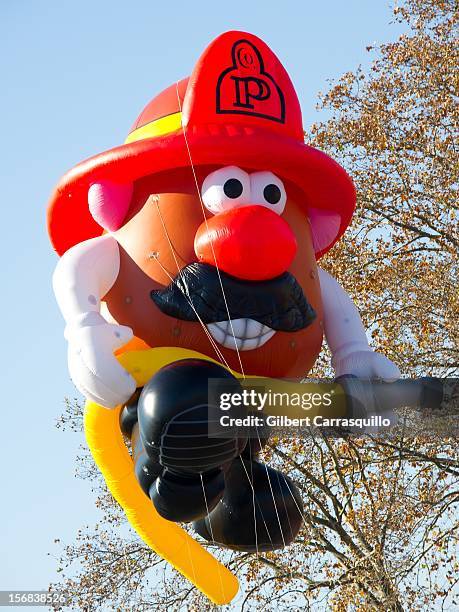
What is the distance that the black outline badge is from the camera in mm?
6129

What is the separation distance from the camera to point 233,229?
5754mm

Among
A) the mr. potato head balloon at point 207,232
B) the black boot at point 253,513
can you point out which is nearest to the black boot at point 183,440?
the mr. potato head balloon at point 207,232

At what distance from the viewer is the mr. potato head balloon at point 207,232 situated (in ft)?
18.9

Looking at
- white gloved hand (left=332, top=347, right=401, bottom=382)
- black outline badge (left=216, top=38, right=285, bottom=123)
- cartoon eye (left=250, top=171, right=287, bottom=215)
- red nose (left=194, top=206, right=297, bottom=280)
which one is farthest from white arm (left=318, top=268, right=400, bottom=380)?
black outline badge (left=216, top=38, right=285, bottom=123)

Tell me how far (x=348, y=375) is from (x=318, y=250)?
2.98 feet

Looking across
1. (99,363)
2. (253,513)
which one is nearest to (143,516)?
(253,513)

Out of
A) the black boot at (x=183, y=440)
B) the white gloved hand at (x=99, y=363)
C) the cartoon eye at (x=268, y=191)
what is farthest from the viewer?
the cartoon eye at (x=268, y=191)

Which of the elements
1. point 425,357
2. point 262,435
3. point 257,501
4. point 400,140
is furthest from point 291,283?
point 400,140

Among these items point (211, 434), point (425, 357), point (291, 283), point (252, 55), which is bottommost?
point (211, 434)

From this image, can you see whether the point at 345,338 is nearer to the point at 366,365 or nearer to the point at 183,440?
the point at 366,365

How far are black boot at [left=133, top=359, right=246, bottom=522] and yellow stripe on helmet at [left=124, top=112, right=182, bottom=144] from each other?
1.47 metres

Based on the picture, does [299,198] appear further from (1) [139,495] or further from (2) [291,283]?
(1) [139,495]

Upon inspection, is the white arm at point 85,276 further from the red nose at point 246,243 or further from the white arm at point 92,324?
the red nose at point 246,243

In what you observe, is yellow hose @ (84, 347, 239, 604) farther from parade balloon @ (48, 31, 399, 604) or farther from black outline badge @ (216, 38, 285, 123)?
black outline badge @ (216, 38, 285, 123)
